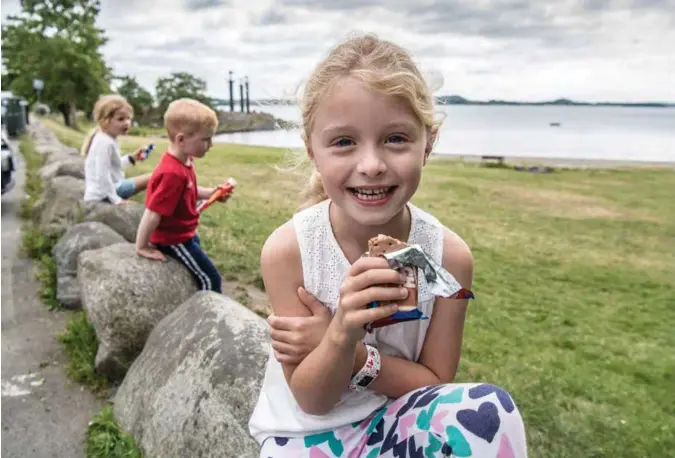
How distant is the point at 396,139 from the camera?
1704mm

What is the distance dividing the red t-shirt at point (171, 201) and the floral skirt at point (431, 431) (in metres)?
2.47

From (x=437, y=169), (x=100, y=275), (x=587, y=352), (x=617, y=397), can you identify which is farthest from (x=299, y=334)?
(x=437, y=169)

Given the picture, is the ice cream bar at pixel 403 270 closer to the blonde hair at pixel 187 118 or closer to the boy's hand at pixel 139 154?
the blonde hair at pixel 187 118

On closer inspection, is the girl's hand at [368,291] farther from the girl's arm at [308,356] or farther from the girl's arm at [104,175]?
the girl's arm at [104,175]

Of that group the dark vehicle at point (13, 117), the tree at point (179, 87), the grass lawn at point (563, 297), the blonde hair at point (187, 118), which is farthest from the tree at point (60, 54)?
the blonde hair at point (187, 118)

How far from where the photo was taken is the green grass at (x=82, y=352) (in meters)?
3.80

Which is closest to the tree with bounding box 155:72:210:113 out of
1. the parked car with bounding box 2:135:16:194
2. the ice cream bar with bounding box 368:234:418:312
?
the parked car with bounding box 2:135:16:194

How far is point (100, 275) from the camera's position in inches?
149

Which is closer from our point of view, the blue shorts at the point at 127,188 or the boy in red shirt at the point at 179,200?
the boy in red shirt at the point at 179,200

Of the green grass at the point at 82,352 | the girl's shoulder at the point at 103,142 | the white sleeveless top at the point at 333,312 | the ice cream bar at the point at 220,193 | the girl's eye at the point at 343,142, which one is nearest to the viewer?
the girl's eye at the point at 343,142

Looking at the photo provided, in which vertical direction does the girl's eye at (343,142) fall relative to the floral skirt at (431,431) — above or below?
above

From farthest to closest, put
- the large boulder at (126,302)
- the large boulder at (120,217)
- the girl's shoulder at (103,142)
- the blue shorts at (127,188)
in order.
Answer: the girl's shoulder at (103,142) < the blue shorts at (127,188) < the large boulder at (120,217) < the large boulder at (126,302)

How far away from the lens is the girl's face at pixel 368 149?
5.48 ft

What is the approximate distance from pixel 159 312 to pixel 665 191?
37.5 feet
